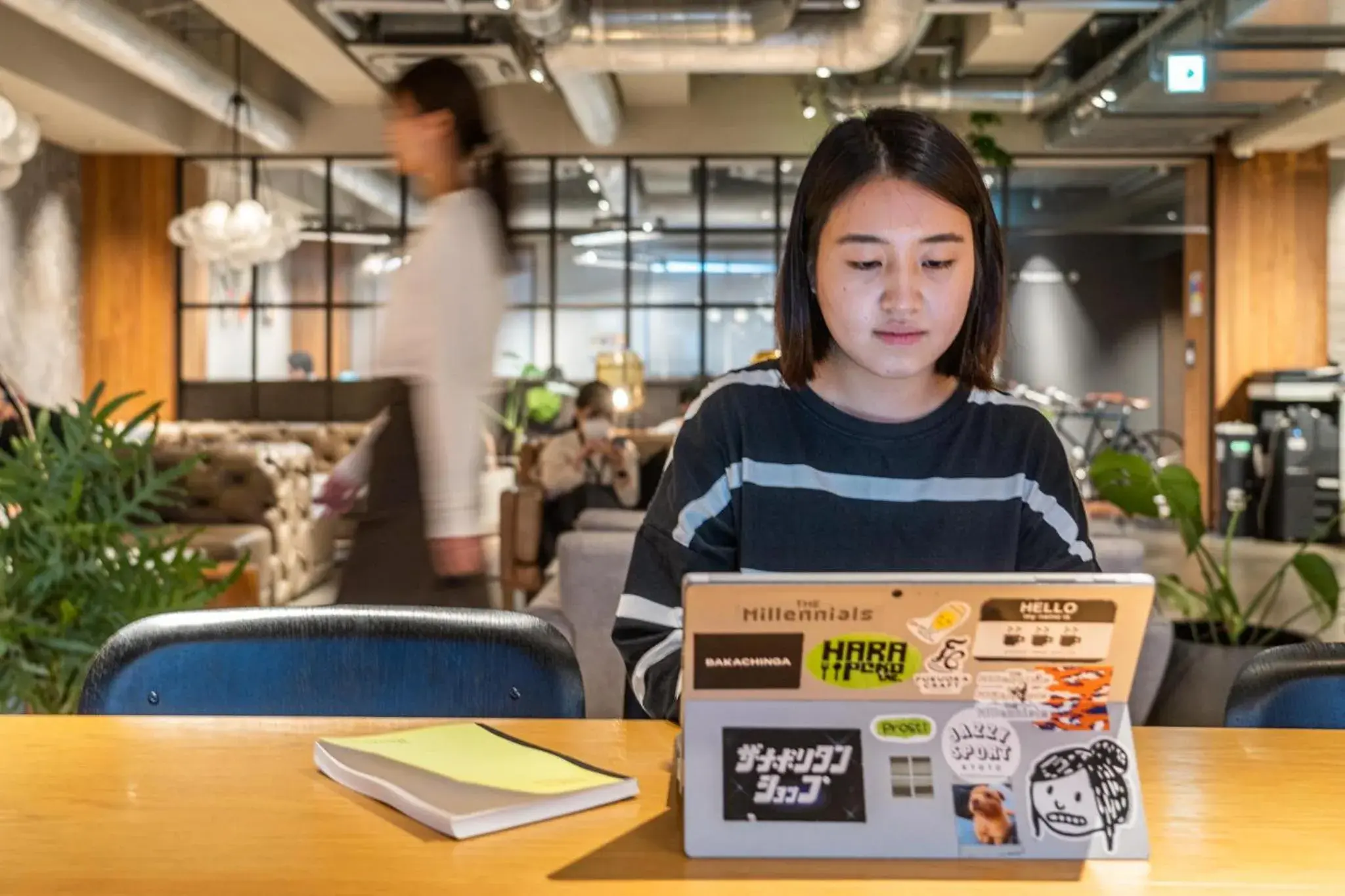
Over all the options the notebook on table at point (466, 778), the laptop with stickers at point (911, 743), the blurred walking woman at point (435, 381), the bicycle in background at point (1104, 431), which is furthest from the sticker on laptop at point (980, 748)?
the bicycle in background at point (1104, 431)

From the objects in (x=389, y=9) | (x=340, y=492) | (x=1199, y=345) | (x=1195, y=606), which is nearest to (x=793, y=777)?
(x=340, y=492)

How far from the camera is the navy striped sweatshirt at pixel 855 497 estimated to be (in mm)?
1342

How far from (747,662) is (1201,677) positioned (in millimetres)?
2736

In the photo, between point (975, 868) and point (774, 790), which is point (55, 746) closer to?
point (774, 790)

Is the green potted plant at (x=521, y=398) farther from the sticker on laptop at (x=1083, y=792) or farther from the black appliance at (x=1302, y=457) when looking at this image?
the sticker on laptop at (x=1083, y=792)

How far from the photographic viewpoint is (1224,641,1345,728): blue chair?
1270 mm

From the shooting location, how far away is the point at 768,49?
7.84m

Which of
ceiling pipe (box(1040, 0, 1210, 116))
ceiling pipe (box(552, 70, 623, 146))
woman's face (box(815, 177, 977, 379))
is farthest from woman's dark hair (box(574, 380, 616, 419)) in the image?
woman's face (box(815, 177, 977, 379))

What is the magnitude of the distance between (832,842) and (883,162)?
0.70 m

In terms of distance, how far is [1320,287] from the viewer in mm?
11141

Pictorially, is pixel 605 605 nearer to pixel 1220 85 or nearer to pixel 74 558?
pixel 74 558

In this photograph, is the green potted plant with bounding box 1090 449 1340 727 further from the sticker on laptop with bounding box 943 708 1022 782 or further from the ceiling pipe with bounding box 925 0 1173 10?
the ceiling pipe with bounding box 925 0 1173 10

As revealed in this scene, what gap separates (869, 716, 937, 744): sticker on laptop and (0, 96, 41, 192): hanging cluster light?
5819 mm

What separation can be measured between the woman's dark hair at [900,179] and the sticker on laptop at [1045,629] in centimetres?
58
